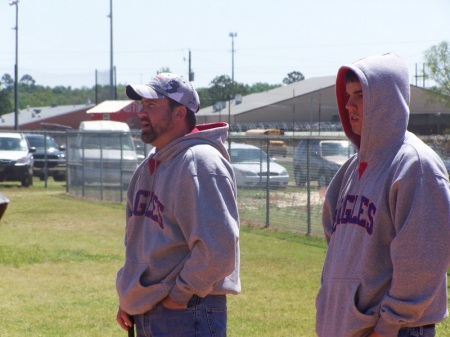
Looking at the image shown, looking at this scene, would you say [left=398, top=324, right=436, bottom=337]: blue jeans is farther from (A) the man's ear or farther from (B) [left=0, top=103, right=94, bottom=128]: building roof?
(B) [left=0, top=103, right=94, bottom=128]: building roof

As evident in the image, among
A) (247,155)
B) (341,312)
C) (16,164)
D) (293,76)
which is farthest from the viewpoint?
(293,76)

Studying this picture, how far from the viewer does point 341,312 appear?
330 cm

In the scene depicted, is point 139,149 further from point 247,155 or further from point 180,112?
point 180,112

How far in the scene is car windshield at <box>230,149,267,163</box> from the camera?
52.1 ft

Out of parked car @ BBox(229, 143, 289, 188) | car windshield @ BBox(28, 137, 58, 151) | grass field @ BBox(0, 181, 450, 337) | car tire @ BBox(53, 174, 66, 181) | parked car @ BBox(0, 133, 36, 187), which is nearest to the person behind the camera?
grass field @ BBox(0, 181, 450, 337)

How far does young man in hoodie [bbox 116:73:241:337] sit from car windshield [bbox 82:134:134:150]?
1776 centimetres

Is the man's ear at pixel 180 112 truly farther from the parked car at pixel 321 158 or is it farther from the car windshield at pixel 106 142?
the car windshield at pixel 106 142

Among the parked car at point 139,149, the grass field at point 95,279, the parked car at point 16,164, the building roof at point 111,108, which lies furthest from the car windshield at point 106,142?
the building roof at point 111,108

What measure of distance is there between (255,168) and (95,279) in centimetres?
644

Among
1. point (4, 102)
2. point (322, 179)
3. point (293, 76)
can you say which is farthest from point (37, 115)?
point (322, 179)

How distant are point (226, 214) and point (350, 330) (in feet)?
3.22

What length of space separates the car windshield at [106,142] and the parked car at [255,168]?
17.9 feet

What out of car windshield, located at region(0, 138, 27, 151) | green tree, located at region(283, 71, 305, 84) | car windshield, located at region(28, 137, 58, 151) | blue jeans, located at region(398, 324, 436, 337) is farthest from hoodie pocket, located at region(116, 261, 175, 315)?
green tree, located at region(283, 71, 305, 84)

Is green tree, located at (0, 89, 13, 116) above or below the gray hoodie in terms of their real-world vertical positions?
above
